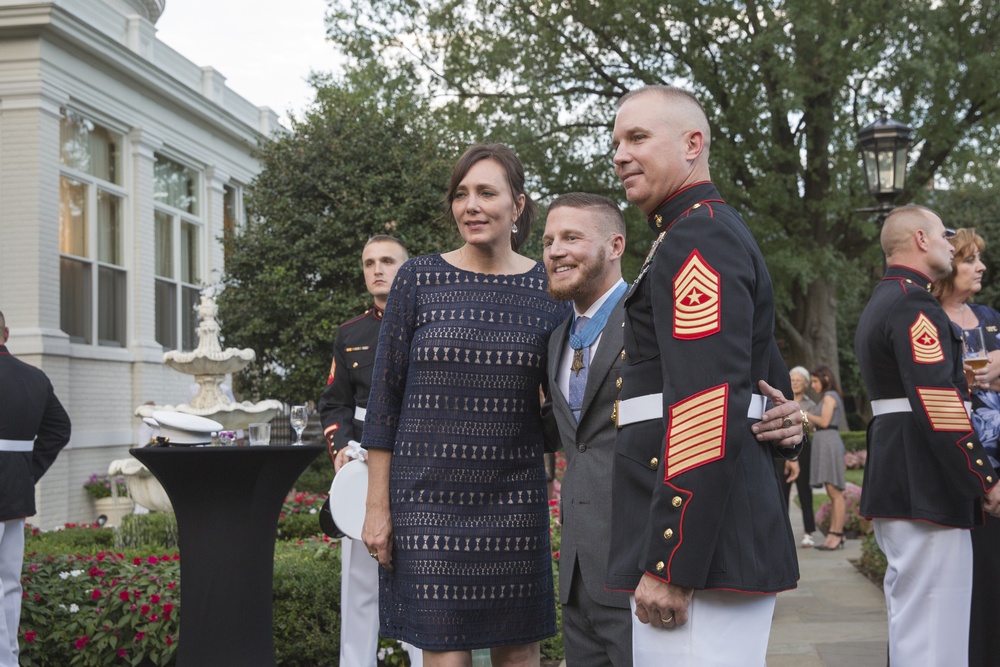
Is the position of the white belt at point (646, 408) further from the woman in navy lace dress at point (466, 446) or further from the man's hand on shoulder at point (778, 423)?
the woman in navy lace dress at point (466, 446)

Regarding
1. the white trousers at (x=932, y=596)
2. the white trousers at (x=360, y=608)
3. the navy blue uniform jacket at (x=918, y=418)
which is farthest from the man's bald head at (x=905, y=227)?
the white trousers at (x=360, y=608)

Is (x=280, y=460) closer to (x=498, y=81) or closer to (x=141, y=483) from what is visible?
(x=141, y=483)

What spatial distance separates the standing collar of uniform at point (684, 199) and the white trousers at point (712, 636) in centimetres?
93

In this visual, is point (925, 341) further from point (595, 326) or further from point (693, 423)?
point (693, 423)

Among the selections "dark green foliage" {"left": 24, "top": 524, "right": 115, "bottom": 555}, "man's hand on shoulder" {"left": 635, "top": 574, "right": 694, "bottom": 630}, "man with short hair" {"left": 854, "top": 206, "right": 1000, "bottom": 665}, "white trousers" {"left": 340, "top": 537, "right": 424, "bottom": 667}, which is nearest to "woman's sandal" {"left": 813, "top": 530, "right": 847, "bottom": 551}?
"dark green foliage" {"left": 24, "top": 524, "right": 115, "bottom": 555}

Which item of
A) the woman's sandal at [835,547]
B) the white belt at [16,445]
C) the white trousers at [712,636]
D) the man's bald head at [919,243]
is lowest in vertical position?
the woman's sandal at [835,547]

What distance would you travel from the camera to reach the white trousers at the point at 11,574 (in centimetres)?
575

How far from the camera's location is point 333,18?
22.7 metres

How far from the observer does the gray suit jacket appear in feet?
9.96

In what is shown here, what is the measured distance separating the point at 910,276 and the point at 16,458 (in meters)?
4.80

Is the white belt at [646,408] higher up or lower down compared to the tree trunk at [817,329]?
lower down

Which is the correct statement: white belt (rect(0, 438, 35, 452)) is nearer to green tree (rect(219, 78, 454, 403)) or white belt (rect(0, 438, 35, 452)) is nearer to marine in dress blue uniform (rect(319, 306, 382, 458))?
marine in dress blue uniform (rect(319, 306, 382, 458))

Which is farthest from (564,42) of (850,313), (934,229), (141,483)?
(850,313)

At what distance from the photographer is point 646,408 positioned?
8.65ft
